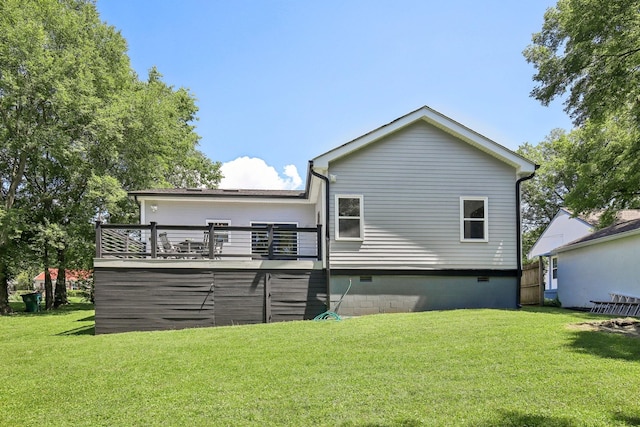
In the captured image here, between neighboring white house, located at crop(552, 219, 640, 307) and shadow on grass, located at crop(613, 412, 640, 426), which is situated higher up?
neighboring white house, located at crop(552, 219, 640, 307)

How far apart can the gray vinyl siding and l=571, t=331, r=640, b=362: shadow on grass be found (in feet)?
14.6

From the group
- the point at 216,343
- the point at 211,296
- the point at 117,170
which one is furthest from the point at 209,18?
the point at 117,170

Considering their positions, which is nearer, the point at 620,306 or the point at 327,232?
the point at 327,232

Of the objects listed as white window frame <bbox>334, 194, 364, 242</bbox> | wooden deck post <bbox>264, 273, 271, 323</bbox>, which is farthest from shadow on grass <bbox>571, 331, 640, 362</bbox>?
wooden deck post <bbox>264, 273, 271, 323</bbox>

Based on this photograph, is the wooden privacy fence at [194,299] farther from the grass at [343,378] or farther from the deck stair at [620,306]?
the deck stair at [620,306]

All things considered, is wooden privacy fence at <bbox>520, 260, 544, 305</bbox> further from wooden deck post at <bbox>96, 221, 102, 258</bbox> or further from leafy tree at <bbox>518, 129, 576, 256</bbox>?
leafy tree at <bbox>518, 129, 576, 256</bbox>

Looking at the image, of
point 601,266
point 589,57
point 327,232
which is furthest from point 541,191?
point 327,232

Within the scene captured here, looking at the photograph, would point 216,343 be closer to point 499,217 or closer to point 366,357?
point 366,357

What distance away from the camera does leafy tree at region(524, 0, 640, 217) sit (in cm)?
1023

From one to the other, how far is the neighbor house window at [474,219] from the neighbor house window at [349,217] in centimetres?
287

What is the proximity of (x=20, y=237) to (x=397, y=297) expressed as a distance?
18231 millimetres

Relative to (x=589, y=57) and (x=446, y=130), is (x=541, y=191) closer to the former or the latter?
(x=589, y=57)

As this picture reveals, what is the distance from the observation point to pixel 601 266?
14789 mm

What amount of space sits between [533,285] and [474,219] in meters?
5.11
